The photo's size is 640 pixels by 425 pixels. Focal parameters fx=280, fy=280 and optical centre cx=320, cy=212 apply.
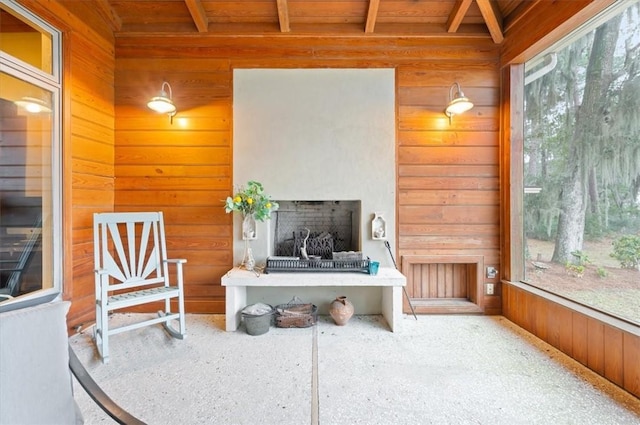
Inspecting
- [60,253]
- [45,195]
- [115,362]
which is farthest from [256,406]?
[45,195]

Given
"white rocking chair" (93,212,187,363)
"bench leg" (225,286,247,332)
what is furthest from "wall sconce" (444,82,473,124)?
"white rocking chair" (93,212,187,363)

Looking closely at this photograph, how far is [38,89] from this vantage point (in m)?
2.28

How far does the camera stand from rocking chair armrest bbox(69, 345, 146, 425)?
36.5 inches

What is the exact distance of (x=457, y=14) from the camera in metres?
2.69

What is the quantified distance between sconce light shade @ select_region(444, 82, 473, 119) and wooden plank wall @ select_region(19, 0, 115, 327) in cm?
343

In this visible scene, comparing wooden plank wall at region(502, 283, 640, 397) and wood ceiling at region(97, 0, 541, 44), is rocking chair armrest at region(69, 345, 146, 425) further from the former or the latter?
wood ceiling at region(97, 0, 541, 44)

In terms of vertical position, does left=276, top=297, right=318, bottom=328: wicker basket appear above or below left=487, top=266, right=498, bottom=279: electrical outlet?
below

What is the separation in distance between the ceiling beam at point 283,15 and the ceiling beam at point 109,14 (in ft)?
5.43

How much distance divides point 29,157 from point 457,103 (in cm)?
375

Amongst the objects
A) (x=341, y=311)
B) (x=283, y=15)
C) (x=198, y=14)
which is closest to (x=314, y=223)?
(x=341, y=311)

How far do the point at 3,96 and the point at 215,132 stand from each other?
1528 mm

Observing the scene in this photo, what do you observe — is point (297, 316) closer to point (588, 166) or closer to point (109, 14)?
point (588, 166)

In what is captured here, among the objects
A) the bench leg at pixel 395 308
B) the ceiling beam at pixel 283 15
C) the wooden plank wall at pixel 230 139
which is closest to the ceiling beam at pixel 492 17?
the wooden plank wall at pixel 230 139

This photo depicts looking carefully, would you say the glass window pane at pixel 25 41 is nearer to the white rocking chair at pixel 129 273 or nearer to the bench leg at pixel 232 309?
the white rocking chair at pixel 129 273
